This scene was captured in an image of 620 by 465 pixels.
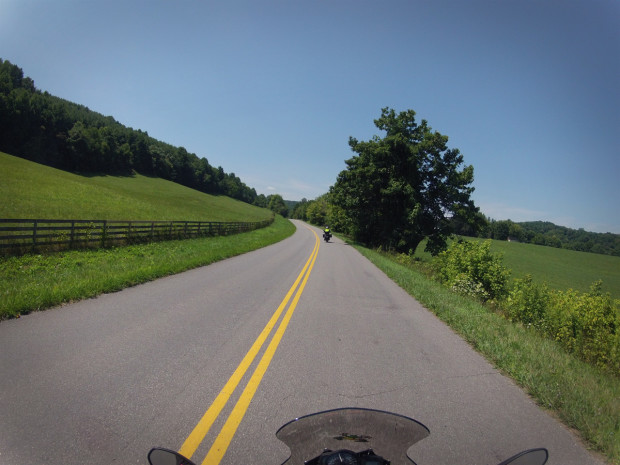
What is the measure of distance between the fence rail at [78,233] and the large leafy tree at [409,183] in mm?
18592

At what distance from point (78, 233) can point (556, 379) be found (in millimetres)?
17018

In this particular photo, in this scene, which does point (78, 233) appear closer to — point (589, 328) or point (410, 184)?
point (589, 328)

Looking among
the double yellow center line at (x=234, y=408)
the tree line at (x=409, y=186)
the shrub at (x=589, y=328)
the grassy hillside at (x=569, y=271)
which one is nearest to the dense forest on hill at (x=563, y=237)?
the grassy hillside at (x=569, y=271)

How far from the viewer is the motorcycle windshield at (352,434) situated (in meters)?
2.32

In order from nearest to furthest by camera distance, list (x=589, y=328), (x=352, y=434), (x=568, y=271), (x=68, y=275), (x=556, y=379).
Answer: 1. (x=352, y=434)
2. (x=556, y=379)
3. (x=68, y=275)
4. (x=589, y=328)
5. (x=568, y=271)

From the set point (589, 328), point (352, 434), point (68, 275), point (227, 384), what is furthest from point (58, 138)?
point (589, 328)

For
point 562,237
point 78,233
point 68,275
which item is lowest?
point 78,233

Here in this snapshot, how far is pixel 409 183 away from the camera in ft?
109

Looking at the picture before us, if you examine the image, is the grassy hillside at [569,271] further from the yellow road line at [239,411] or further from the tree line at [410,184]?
the yellow road line at [239,411]

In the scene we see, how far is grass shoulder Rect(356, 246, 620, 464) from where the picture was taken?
3.21 meters

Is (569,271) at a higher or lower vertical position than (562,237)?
lower

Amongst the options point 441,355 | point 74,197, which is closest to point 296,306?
point 441,355

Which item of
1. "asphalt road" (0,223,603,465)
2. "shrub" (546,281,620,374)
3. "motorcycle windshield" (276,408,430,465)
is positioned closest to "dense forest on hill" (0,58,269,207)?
"asphalt road" (0,223,603,465)

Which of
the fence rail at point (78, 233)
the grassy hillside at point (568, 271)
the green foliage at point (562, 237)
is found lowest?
the fence rail at point (78, 233)
